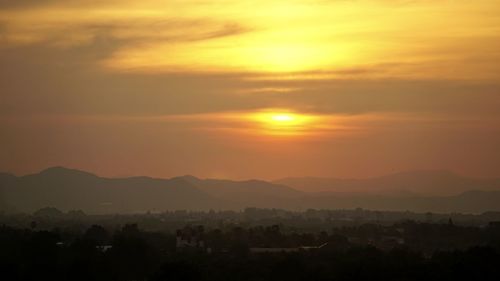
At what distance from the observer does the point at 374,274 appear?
50688 mm

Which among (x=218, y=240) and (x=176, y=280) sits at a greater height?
(x=218, y=240)

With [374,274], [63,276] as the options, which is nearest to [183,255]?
[63,276]

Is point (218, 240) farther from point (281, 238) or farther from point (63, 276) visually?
point (63, 276)

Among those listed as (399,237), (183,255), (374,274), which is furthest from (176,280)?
(399,237)

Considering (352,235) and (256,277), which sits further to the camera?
(352,235)

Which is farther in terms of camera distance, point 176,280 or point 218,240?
point 218,240

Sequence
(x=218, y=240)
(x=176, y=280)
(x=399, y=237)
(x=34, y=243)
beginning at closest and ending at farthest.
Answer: (x=176, y=280) → (x=34, y=243) → (x=218, y=240) → (x=399, y=237)

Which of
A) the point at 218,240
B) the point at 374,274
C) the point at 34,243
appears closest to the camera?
the point at 374,274

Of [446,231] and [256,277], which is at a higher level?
[446,231]

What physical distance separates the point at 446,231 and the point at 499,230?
19.8 ft

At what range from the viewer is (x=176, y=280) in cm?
4738

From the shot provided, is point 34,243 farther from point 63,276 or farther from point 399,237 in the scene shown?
point 399,237

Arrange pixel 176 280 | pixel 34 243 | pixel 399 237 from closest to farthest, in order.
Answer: pixel 176 280, pixel 34 243, pixel 399 237

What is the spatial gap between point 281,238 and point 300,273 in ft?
132
